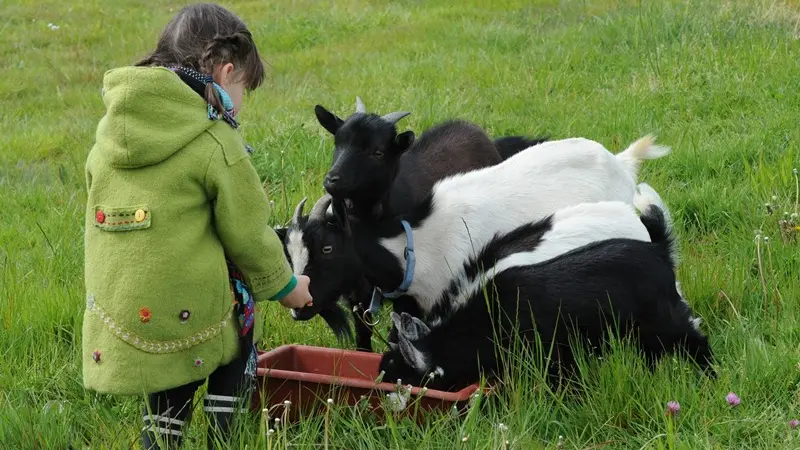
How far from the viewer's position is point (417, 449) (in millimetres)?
3059

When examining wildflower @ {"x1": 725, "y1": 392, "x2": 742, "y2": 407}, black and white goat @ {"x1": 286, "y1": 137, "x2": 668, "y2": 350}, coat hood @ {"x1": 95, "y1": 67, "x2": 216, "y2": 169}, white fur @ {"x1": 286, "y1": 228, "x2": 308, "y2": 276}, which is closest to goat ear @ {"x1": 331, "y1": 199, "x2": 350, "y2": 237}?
black and white goat @ {"x1": 286, "y1": 137, "x2": 668, "y2": 350}

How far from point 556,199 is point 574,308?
126 cm

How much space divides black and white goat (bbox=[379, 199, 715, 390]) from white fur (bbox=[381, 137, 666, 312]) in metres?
0.72

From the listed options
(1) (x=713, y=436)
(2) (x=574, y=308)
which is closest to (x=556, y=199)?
(2) (x=574, y=308)

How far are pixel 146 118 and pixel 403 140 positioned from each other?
2.12 metres

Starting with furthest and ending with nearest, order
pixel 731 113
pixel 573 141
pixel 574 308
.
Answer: pixel 731 113, pixel 573 141, pixel 574 308

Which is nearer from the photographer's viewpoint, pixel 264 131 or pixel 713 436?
pixel 713 436

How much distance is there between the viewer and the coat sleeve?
9.84 ft

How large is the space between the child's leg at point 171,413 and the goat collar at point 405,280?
1313 mm

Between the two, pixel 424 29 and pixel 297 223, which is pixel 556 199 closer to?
pixel 297 223

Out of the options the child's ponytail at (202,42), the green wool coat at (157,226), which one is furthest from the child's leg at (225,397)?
the child's ponytail at (202,42)

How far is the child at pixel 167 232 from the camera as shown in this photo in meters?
2.97

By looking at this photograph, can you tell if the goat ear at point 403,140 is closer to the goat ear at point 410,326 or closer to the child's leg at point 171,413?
the goat ear at point 410,326

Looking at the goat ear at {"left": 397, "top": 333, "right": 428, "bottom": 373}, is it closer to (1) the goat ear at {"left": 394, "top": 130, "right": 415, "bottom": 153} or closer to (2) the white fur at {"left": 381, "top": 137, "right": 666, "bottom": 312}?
(2) the white fur at {"left": 381, "top": 137, "right": 666, "bottom": 312}
